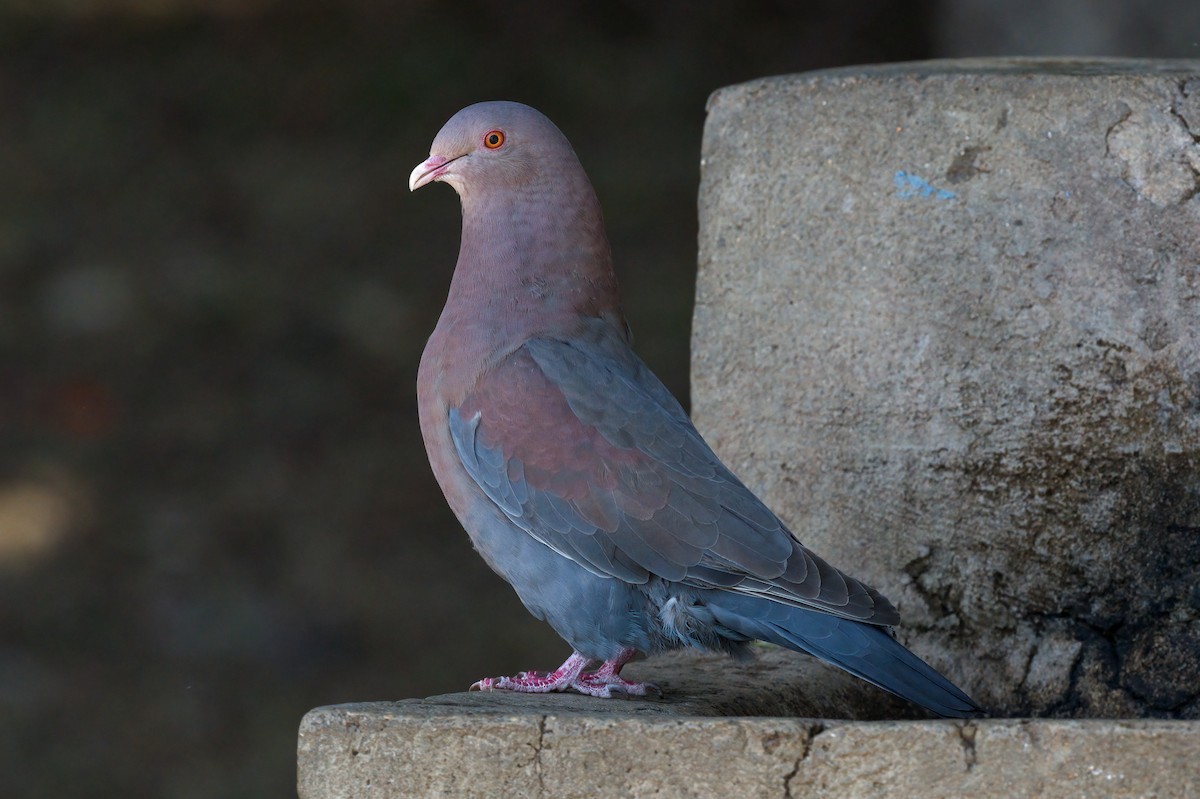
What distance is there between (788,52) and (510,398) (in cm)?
489

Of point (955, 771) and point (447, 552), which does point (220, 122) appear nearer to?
point (447, 552)

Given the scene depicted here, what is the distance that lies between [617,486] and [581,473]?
7 cm

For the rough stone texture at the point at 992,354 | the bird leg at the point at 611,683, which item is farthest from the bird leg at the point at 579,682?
the rough stone texture at the point at 992,354

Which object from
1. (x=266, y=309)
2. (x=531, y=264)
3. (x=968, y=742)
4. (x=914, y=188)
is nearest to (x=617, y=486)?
(x=531, y=264)

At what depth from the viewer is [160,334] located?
665 centimetres

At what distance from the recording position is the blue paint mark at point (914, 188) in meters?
3.02

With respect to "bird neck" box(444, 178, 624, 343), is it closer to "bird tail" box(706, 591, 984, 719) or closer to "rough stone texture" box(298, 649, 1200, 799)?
"bird tail" box(706, 591, 984, 719)

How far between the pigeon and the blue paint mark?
654mm

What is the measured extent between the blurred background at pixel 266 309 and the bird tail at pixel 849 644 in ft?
12.1

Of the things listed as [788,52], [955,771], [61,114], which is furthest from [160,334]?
[955,771]

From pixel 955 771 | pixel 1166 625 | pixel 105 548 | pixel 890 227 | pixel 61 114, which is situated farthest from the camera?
pixel 61 114

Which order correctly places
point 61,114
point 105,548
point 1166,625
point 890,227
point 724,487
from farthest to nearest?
point 61,114 < point 105,548 < point 890,227 < point 1166,625 < point 724,487

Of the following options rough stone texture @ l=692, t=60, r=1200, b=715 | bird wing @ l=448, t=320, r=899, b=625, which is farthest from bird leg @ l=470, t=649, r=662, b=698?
rough stone texture @ l=692, t=60, r=1200, b=715

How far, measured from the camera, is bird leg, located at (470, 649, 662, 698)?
2510mm
